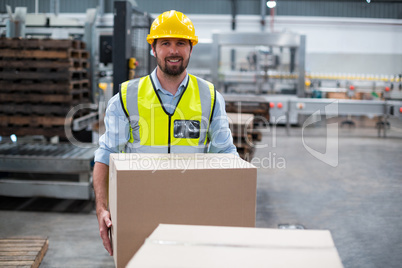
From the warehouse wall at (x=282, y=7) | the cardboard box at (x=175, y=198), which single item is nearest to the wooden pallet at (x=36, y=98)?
the cardboard box at (x=175, y=198)

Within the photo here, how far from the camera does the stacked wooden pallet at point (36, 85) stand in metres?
4.92

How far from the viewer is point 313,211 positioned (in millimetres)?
5254

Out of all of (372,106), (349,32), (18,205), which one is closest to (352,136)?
(372,106)

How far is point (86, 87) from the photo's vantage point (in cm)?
563

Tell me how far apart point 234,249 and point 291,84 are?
491 inches

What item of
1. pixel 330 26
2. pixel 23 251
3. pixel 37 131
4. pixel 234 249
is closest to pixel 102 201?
pixel 234 249

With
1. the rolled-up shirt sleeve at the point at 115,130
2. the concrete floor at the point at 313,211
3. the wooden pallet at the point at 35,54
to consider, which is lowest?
the concrete floor at the point at 313,211

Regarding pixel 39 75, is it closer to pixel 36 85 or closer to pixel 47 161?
pixel 36 85

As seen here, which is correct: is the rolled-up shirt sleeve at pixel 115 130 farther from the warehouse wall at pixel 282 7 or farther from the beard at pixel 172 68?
the warehouse wall at pixel 282 7

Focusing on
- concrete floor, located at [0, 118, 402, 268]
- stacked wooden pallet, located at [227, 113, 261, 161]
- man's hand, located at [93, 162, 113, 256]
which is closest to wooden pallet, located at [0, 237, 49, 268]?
concrete floor, located at [0, 118, 402, 268]

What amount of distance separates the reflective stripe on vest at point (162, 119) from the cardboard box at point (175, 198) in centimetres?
69

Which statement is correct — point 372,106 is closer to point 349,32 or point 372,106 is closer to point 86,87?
point 349,32

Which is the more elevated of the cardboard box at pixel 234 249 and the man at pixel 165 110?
the man at pixel 165 110

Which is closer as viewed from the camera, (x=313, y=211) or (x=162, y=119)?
(x=162, y=119)
